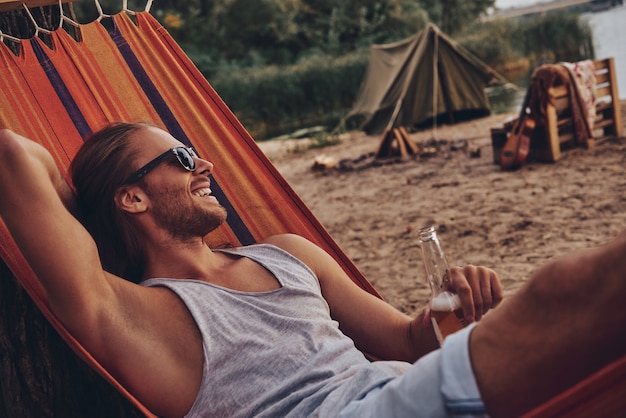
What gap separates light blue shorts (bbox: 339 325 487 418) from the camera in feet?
3.75

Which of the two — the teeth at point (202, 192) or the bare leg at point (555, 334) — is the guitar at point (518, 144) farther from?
the bare leg at point (555, 334)

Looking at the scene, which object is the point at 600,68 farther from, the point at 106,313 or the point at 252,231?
the point at 106,313

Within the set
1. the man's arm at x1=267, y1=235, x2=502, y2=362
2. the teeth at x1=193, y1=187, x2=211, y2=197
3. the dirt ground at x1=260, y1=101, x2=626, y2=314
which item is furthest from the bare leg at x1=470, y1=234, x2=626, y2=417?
the dirt ground at x1=260, y1=101, x2=626, y2=314

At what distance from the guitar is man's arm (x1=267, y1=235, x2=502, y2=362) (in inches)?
201

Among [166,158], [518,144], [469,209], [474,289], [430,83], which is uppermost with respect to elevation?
[166,158]

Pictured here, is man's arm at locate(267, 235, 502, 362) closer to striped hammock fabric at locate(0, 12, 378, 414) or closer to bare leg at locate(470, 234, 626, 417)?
striped hammock fabric at locate(0, 12, 378, 414)

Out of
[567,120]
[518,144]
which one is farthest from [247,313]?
[567,120]

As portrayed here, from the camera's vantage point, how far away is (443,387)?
45.5 inches

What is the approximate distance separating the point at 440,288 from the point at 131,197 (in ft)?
2.58

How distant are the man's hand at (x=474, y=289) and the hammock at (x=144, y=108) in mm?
585

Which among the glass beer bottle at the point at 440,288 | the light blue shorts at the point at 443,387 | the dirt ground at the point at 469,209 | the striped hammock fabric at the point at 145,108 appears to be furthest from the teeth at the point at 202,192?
the dirt ground at the point at 469,209

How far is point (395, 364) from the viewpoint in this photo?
1597 millimetres

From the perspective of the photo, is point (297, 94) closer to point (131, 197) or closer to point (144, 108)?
point (144, 108)

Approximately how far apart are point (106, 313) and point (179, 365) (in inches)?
7.4
